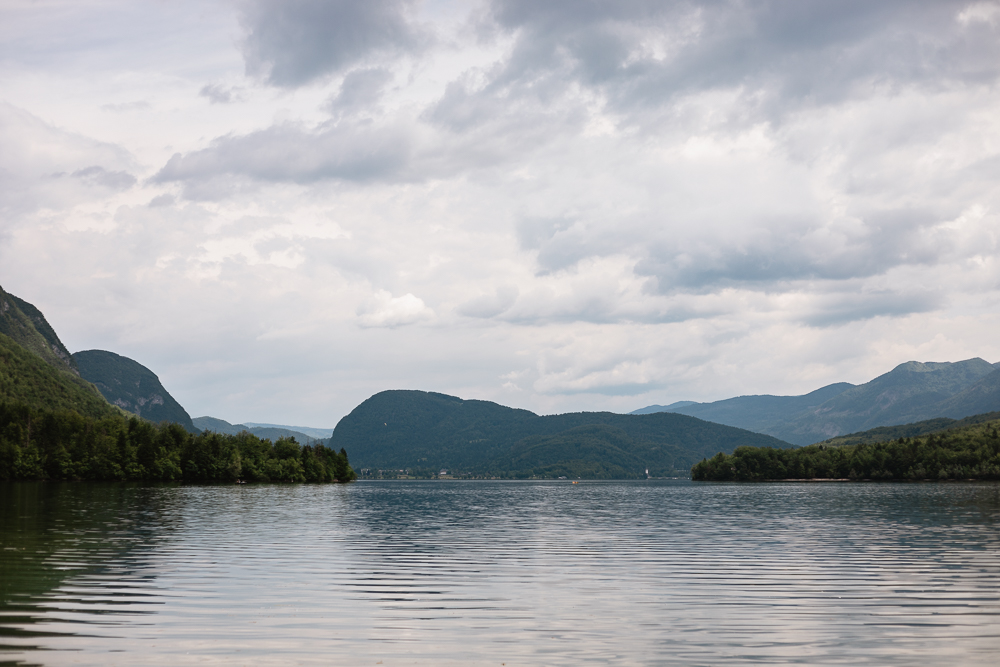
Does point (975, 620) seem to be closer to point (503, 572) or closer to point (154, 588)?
point (503, 572)

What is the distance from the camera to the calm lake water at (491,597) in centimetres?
2175

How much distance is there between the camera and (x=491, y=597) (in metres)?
32.1

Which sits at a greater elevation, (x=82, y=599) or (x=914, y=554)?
(x=82, y=599)

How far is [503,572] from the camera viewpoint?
132ft

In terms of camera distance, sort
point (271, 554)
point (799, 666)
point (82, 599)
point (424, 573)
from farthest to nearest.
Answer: point (271, 554) < point (424, 573) < point (82, 599) < point (799, 666)

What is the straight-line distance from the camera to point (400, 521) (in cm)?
8562

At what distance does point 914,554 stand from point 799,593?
20.8 metres

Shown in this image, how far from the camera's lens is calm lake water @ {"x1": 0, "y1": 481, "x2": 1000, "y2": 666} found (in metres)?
21.8

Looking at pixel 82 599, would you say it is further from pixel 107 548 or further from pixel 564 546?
pixel 564 546

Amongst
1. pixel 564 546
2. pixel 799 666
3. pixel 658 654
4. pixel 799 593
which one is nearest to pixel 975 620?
pixel 799 593

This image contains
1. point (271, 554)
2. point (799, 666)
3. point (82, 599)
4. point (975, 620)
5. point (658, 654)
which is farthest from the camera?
point (271, 554)

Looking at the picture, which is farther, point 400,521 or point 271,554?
point 400,521

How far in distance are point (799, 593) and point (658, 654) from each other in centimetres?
1472

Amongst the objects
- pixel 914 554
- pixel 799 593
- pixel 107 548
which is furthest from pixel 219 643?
pixel 914 554
